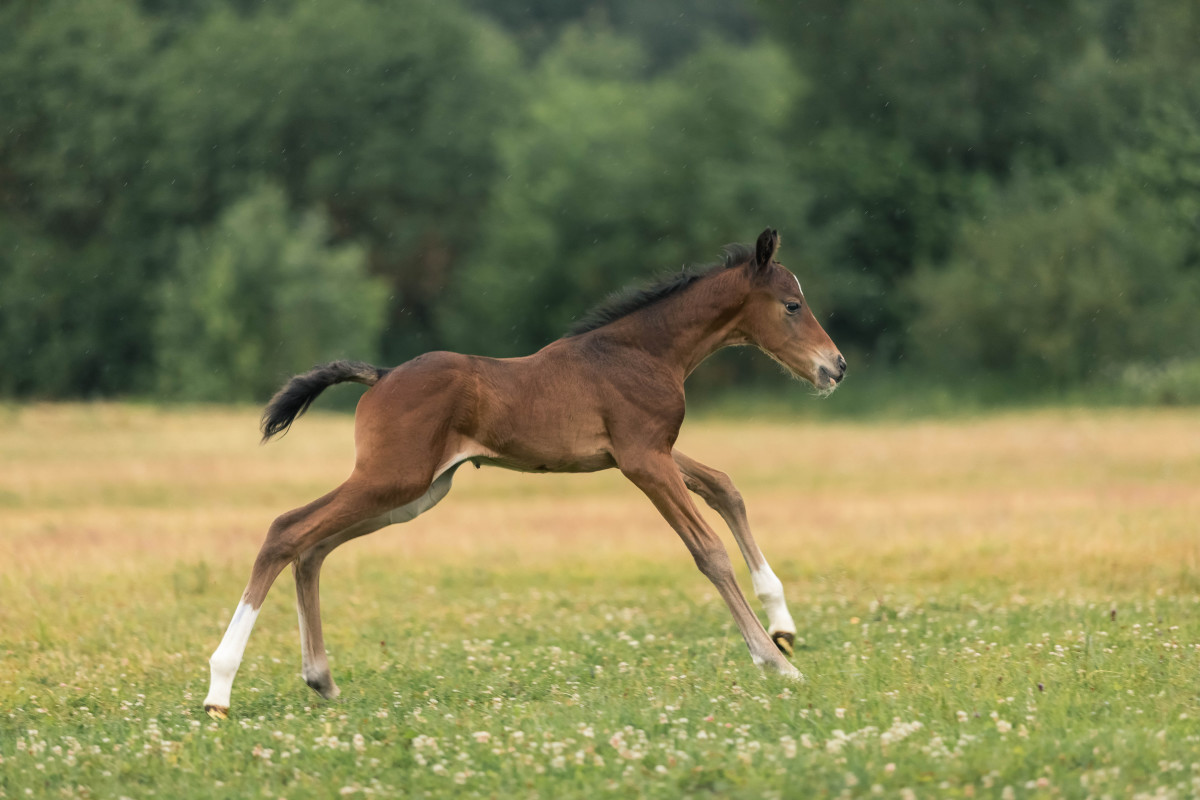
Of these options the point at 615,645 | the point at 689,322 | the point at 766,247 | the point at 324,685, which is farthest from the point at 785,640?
the point at 324,685

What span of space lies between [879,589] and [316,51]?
2254 inches

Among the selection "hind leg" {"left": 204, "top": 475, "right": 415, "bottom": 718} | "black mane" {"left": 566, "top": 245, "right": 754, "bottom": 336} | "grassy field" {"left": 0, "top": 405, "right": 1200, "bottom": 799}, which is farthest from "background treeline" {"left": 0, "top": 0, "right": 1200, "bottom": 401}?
"hind leg" {"left": 204, "top": 475, "right": 415, "bottom": 718}

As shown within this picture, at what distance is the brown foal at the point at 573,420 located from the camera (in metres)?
8.66

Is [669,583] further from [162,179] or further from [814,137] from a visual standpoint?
[162,179]

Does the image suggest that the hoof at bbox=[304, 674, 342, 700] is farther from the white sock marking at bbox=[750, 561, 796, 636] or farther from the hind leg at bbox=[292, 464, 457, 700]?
the white sock marking at bbox=[750, 561, 796, 636]

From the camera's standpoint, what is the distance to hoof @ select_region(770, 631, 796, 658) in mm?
9398

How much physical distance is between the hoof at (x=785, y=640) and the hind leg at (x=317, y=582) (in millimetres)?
2404

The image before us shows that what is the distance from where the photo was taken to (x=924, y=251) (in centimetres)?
6003

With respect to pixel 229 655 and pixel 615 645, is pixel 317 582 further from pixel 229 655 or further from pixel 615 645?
pixel 615 645

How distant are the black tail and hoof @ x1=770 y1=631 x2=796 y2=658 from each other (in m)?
3.10

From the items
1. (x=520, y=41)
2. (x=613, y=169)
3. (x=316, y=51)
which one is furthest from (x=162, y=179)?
(x=520, y=41)

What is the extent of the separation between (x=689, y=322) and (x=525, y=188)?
52504 millimetres

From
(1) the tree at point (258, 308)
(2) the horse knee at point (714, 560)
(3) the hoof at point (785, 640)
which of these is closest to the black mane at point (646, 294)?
(2) the horse knee at point (714, 560)

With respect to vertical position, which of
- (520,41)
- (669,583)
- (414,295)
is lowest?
(669,583)
